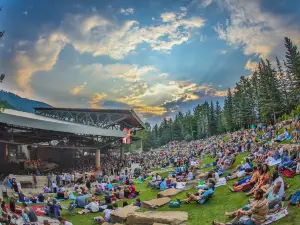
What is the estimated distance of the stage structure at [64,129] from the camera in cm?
2285

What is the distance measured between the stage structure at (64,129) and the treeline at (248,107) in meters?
25.1

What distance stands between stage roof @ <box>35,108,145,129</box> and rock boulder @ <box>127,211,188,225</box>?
28348 millimetres

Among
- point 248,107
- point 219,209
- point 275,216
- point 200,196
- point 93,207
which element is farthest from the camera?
point 248,107

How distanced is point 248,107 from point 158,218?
55382 mm

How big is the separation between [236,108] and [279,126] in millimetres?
32318

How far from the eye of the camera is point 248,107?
2335 inches

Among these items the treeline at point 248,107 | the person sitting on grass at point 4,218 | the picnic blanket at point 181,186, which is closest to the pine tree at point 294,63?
the treeline at point 248,107

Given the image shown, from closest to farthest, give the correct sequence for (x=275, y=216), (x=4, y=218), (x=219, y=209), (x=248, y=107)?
(x=275, y=216), (x=4, y=218), (x=219, y=209), (x=248, y=107)

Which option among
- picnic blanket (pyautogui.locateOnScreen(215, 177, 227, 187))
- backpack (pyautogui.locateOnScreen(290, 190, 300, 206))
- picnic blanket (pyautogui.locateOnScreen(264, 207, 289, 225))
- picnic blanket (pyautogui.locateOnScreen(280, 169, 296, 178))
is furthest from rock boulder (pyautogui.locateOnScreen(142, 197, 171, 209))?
backpack (pyautogui.locateOnScreen(290, 190, 300, 206))

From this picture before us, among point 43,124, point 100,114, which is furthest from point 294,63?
point 43,124

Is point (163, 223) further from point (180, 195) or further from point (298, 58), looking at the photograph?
point (298, 58)

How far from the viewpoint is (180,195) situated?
1303 cm

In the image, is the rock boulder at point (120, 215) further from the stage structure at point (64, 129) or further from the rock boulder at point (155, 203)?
the stage structure at point (64, 129)

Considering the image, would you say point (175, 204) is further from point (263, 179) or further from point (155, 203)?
point (263, 179)
